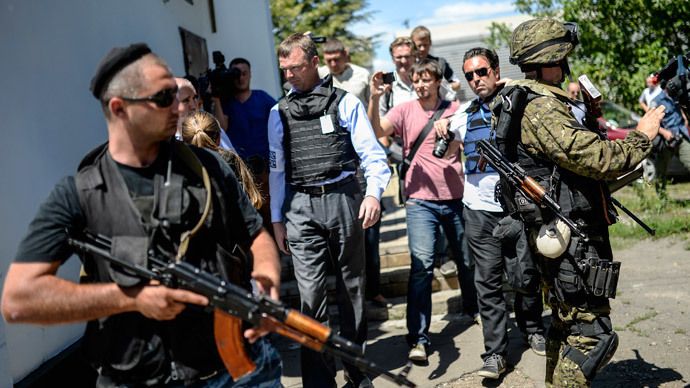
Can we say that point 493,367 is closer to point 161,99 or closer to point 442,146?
point 442,146

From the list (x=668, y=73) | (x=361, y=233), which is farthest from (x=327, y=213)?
(x=668, y=73)

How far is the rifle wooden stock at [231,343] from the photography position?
230cm

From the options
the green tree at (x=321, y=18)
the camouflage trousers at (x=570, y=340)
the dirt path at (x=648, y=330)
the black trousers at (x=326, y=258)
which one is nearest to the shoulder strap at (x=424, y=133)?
the black trousers at (x=326, y=258)

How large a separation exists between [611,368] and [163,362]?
3201 millimetres

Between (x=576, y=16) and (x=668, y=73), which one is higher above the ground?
(x=576, y=16)

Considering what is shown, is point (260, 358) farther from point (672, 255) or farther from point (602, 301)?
point (672, 255)

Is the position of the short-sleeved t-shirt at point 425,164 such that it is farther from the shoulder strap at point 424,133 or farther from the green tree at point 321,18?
the green tree at point 321,18

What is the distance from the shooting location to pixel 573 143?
320 cm

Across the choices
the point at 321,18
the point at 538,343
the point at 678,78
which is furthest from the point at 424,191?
the point at 321,18

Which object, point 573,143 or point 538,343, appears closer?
point 573,143

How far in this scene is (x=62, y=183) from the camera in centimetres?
229

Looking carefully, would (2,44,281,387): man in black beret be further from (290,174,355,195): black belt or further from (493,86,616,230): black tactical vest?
(290,174,355,195): black belt

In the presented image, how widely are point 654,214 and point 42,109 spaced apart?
7.34 m

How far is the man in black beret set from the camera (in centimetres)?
217
